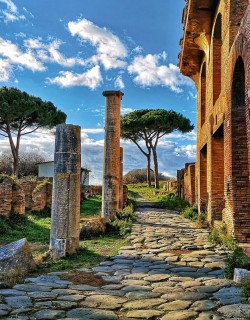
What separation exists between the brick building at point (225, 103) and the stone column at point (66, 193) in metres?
3.40

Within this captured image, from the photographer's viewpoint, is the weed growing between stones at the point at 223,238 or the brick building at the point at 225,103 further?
the brick building at the point at 225,103

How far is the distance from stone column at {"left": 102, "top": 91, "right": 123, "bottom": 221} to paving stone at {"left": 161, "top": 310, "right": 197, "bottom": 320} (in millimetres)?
8803

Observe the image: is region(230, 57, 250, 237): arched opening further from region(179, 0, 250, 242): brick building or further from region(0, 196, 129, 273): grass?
region(0, 196, 129, 273): grass

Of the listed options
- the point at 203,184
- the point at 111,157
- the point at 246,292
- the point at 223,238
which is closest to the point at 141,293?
the point at 246,292

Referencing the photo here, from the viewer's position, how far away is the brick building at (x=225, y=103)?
8609 mm

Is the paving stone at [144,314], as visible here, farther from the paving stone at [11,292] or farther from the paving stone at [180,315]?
the paving stone at [11,292]

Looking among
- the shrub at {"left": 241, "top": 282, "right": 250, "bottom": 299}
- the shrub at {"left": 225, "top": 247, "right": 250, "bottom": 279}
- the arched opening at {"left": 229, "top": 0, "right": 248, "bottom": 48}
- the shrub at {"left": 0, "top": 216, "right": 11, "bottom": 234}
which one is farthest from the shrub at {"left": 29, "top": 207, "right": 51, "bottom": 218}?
the shrub at {"left": 241, "top": 282, "right": 250, "bottom": 299}

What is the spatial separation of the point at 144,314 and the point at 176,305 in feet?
A: 1.64

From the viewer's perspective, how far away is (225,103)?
9648 mm

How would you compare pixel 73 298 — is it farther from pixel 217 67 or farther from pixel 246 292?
pixel 217 67

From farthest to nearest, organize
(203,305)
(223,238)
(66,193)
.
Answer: (223,238)
(66,193)
(203,305)

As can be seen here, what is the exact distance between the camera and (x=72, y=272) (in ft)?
20.7

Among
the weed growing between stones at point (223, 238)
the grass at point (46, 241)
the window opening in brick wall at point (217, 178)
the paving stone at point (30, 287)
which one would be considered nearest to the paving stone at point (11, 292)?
the paving stone at point (30, 287)

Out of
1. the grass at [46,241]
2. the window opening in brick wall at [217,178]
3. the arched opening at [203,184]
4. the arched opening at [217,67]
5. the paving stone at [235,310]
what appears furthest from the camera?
the arched opening at [203,184]
